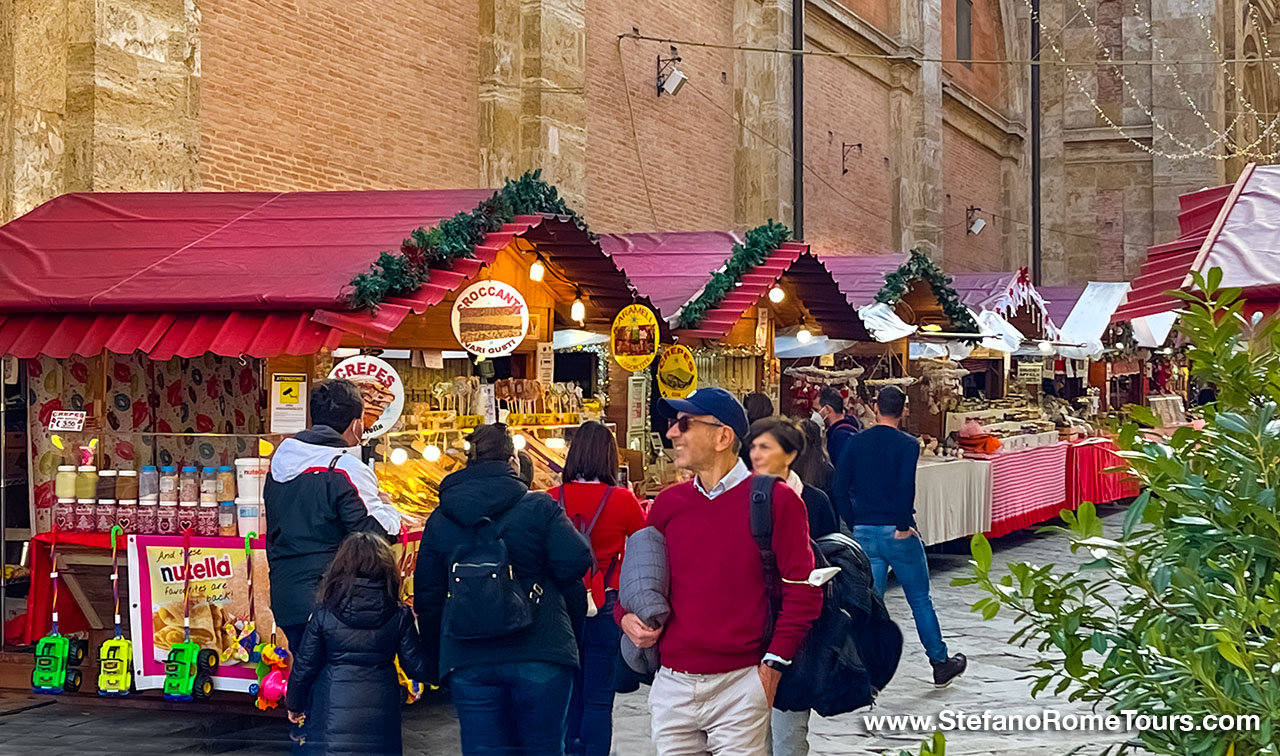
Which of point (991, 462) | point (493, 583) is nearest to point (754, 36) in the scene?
point (991, 462)

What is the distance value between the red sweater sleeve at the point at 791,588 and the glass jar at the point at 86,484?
4615mm

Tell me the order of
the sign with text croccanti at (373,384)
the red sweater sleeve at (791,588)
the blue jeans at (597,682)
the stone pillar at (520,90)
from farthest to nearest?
the stone pillar at (520,90)
the sign with text croccanti at (373,384)
the blue jeans at (597,682)
the red sweater sleeve at (791,588)

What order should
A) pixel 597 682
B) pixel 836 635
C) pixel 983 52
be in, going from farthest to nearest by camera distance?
pixel 983 52 < pixel 597 682 < pixel 836 635

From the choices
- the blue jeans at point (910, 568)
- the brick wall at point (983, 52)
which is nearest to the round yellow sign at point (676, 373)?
the blue jeans at point (910, 568)

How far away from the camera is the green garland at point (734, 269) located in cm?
1096

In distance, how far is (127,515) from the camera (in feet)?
23.8

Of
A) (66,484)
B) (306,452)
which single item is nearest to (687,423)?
(306,452)

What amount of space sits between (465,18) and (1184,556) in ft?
39.7

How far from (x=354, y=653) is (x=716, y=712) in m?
1.60

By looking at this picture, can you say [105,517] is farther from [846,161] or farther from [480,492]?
[846,161]

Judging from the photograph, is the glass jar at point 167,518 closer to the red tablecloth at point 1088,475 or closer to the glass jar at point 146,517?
the glass jar at point 146,517

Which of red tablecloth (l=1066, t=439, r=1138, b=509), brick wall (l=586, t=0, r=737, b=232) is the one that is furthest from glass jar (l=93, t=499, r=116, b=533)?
red tablecloth (l=1066, t=439, r=1138, b=509)

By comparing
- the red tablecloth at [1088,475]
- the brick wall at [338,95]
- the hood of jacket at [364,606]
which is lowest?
the red tablecloth at [1088,475]

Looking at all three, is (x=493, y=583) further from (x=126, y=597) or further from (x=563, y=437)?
(x=563, y=437)
